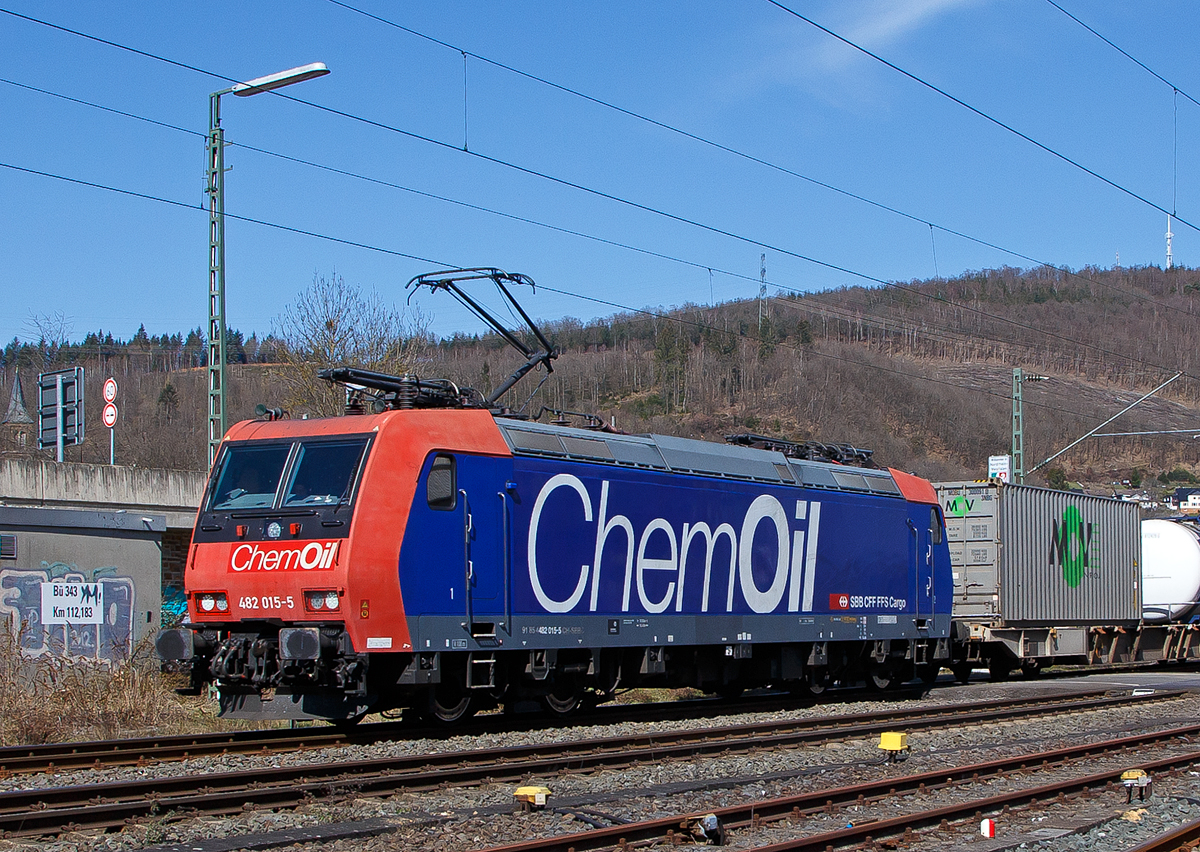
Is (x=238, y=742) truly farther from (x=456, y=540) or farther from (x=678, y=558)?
(x=678, y=558)

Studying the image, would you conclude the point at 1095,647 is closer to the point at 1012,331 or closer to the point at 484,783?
the point at 484,783

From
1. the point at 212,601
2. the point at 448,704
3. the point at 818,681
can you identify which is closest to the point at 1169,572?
the point at 818,681

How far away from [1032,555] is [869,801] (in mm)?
15521

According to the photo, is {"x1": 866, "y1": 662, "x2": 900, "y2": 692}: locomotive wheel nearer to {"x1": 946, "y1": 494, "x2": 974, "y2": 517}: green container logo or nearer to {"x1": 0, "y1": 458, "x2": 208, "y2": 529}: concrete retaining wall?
{"x1": 946, "y1": 494, "x2": 974, "y2": 517}: green container logo

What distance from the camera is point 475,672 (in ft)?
44.3

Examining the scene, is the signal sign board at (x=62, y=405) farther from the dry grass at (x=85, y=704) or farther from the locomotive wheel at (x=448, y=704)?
the locomotive wheel at (x=448, y=704)

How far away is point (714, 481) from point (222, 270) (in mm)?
7287

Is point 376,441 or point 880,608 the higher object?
point 376,441

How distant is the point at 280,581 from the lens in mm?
12484

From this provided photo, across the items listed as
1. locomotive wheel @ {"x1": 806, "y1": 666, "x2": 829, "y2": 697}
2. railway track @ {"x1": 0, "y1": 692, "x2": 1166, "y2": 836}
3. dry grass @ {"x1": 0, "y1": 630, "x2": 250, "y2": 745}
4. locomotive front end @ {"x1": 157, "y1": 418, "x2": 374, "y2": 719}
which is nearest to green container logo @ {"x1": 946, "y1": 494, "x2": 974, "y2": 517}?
locomotive wheel @ {"x1": 806, "y1": 666, "x2": 829, "y2": 697}

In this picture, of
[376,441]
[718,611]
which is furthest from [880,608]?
[376,441]

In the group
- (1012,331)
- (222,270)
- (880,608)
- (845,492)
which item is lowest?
(880,608)

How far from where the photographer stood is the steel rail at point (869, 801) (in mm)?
8102

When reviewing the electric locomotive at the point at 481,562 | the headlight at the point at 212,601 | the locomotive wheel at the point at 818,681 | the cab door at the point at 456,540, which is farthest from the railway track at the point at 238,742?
the locomotive wheel at the point at 818,681
